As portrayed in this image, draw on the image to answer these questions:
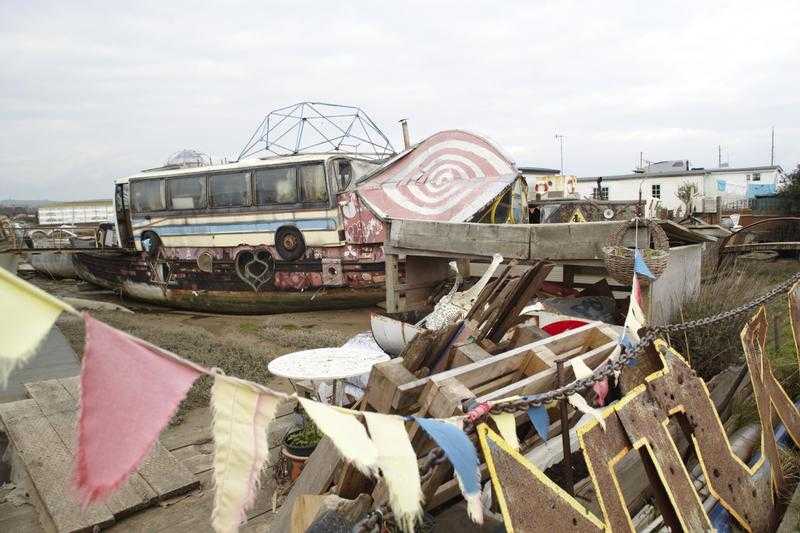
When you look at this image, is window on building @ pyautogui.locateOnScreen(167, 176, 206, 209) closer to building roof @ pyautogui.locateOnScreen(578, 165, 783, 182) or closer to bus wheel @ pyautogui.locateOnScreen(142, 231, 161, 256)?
bus wheel @ pyautogui.locateOnScreen(142, 231, 161, 256)

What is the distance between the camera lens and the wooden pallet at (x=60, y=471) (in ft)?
11.7

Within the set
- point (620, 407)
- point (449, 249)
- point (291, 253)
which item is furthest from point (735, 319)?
point (291, 253)

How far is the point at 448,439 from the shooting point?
1.70 metres

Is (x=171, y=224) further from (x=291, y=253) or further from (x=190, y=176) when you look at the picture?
(x=291, y=253)

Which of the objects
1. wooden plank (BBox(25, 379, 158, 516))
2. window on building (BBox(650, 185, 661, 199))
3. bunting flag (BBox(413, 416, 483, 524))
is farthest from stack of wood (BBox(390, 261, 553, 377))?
window on building (BBox(650, 185, 661, 199))

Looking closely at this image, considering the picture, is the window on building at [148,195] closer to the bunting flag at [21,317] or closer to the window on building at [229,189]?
the window on building at [229,189]

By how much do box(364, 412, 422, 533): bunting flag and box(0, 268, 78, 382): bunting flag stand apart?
2.93ft

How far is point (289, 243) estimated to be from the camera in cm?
1362

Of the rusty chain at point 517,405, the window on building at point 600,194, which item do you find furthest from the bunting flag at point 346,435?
the window on building at point 600,194

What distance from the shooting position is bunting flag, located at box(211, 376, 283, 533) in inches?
54.3

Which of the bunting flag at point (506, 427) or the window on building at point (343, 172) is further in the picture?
the window on building at point (343, 172)

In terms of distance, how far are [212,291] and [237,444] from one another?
47.0 feet

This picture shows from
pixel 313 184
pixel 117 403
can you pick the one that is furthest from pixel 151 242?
pixel 117 403

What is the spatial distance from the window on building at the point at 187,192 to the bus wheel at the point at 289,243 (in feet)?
7.87
